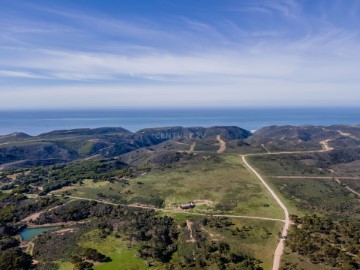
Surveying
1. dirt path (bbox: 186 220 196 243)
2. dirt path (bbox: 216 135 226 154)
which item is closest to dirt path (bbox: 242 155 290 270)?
dirt path (bbox: 186 220 196 243)

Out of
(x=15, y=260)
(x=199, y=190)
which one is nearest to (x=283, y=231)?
(x=199, y=190)

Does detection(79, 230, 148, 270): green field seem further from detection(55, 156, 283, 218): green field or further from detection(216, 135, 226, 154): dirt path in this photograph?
detection(216, 135, 226, 154): dirt path

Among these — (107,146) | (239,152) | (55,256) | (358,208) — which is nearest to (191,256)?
(55,256)

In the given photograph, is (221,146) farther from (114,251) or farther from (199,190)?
(114,251)

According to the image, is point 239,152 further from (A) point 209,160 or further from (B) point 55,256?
(B) point 55,256

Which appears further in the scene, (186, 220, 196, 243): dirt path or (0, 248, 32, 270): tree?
(186, 220, 196, 243): dirt path

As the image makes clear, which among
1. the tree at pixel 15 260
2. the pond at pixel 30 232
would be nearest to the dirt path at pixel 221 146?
the pond at pixel 30 232

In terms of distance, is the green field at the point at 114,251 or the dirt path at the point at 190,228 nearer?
the green field at the point at 114,251

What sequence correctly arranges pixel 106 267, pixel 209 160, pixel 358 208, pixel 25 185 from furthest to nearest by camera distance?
pixel 209 160
pixel 25 185
pixel 358 208
pixel 106 267

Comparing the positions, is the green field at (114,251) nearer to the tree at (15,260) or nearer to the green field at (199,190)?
the tree at (15,260)

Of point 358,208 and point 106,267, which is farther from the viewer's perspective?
point 358,208

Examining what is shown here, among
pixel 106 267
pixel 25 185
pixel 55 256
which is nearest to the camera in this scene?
pixel 106 267
